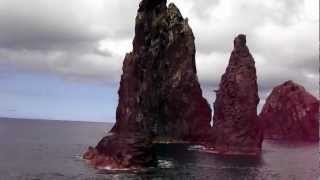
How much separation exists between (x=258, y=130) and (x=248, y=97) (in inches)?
472

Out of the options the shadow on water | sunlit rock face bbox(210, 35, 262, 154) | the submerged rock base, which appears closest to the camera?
the shadow on water

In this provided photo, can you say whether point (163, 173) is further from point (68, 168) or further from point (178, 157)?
point (178, 157)

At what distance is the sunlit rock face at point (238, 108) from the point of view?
168m

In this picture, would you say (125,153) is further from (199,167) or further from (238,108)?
(238,108)

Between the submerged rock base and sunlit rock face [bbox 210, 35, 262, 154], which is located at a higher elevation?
sunlit rock face [bbox 210, 35, 262, 154]

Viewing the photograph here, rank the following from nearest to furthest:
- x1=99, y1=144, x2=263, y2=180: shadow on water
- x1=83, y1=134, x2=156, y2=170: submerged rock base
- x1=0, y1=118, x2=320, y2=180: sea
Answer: x1=0, y1=118, x2=320, y2=180: sea < x1=99, y1=144, x2=263, y2=180: shadow on water < x1=83, y1=134, x2=156, y2=170: submerged rock base

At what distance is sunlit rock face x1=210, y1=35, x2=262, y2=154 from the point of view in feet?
551

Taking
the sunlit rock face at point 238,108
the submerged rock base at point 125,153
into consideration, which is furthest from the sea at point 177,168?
the sunlit rock face at point 238,108

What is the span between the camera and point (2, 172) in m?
105

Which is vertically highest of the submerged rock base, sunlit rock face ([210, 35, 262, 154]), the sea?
sunlit rock face ([210, 35, 262, 154])

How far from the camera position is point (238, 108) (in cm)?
17325

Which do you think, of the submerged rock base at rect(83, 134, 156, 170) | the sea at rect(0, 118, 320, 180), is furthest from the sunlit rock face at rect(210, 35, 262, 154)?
the submerged rock base at rect(83, 134, 156, 170)

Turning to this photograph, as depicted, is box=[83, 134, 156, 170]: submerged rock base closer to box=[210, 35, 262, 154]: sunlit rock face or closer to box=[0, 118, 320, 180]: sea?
box=[0, 118, 320, 180]: sea

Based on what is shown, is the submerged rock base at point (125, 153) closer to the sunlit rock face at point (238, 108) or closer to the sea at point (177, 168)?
the sea at point (177, 168)
